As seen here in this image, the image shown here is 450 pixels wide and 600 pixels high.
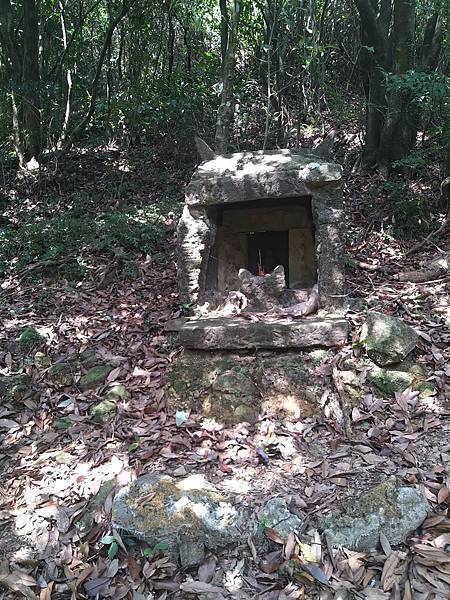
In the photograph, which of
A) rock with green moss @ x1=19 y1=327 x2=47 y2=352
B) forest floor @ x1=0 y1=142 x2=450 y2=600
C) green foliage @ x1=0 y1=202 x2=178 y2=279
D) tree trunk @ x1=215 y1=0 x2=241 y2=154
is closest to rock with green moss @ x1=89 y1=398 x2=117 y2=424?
forest floor @ x1=0 y1=142 x2=450 y2=600

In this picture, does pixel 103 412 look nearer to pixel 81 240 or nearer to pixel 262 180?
pixel 262 180

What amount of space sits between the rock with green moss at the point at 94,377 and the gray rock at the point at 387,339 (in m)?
2.06

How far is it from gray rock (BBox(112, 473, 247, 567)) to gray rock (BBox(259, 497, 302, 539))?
13cm

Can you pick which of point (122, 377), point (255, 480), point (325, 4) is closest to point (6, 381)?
point (122, 377)

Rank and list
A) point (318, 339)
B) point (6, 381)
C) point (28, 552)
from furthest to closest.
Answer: point (6, 381)
point (318, 339)
point (28, 552)

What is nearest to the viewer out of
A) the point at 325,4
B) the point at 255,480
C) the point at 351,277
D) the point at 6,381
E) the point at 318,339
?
the point at 255,480

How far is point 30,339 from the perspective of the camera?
427cm

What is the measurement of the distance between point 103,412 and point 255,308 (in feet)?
4.81

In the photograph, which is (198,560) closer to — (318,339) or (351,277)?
(318,339)

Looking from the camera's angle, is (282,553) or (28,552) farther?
(28,552)

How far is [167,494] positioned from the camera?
283cm

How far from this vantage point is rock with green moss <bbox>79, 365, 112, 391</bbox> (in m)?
3.95

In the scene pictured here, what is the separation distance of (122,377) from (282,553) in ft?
6.40

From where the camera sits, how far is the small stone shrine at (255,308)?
358 centimetres
